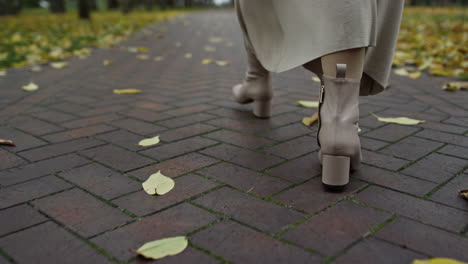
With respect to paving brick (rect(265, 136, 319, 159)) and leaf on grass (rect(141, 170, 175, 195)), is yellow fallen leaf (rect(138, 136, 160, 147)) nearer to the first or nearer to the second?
leaf on grass (rect(141, 170, 175, 195))

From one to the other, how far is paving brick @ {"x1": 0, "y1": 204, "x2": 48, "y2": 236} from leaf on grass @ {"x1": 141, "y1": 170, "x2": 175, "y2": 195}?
0.39 m

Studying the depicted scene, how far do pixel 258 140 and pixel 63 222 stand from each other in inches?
45.5

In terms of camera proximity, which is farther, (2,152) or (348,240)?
(2,152)

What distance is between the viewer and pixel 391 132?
252 cm

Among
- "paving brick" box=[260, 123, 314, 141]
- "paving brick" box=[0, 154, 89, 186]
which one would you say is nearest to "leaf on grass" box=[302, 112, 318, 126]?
"paving brick" box=[260, 123, 314, 141]

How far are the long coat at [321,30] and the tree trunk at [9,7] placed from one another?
51.2 ft

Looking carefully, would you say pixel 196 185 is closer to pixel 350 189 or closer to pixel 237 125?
pixel 350 189

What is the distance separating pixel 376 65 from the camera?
6.43 feet

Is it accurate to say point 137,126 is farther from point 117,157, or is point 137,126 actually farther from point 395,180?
point 395,180

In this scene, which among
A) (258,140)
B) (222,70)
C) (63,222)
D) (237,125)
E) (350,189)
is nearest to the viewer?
(63,222)

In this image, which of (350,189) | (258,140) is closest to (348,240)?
(350,189)

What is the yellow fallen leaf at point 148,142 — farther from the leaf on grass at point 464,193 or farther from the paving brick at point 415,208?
the leaf on grass at point 464,193

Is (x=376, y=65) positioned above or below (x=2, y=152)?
above

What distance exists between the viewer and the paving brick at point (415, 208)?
151 cm
